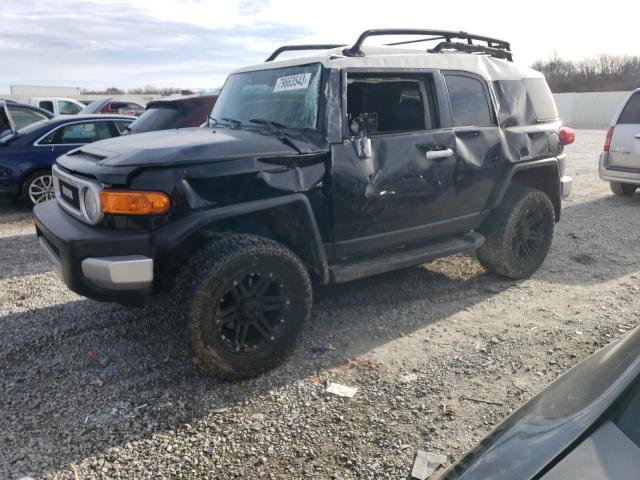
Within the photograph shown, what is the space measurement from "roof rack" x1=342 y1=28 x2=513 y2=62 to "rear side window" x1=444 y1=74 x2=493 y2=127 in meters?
0.38

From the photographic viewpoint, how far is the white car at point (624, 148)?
326 inches

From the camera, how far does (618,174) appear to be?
27.9 feet

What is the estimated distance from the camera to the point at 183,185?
309 centimetres

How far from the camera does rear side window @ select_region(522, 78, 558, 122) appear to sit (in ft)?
16.9

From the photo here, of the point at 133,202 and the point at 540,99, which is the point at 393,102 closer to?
the point at 540,99

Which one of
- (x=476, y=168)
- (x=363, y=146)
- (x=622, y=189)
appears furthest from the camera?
(x=622, y=189)

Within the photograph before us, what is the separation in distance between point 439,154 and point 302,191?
4.25 feet

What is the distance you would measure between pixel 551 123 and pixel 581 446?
465 centimetres

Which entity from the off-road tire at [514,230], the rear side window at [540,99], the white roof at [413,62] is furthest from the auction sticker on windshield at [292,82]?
the rear side window at [540,99]

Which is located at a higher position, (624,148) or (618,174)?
(624,148)

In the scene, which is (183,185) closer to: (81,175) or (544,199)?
(81,175)

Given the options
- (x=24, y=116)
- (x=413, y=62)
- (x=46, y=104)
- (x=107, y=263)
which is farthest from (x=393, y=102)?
(x=46, y=104)

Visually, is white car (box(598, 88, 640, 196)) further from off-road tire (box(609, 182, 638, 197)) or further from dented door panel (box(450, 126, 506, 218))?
dented door panel (box(450, 126, 506, 218))

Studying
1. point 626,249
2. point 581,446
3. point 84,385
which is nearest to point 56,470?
point 84,385
